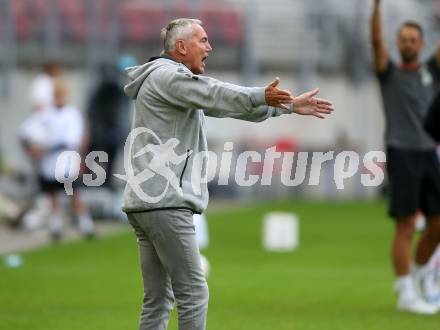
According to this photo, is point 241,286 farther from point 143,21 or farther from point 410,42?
point 143,21

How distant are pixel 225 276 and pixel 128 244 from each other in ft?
14.3

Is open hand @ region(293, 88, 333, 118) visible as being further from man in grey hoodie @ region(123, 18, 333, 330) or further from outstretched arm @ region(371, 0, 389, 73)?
outstretched arm @ region(371, 0, 389, 73)

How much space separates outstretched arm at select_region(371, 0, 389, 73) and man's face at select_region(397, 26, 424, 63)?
0.15 m

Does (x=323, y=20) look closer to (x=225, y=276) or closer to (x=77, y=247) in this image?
(x=77, y=247)

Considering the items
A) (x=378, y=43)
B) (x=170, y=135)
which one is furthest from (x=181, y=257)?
(x=378, y=43)

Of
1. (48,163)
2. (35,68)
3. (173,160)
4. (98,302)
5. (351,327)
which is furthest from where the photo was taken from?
(35,68)

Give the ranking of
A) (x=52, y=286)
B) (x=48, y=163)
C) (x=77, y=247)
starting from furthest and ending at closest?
(x=48, y=163)
(x=77, y=247)
(x=52, y=286)

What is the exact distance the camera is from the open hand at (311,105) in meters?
7.23

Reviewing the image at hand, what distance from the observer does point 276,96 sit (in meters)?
7.12

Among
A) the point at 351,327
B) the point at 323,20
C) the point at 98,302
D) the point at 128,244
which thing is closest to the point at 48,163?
the point at 128,244

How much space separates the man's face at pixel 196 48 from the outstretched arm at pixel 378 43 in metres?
Result: 3.19

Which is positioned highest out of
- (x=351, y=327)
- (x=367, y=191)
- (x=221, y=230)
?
(x=351, y=327)

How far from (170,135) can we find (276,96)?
695 millimetres

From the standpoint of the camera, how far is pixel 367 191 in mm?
32719
